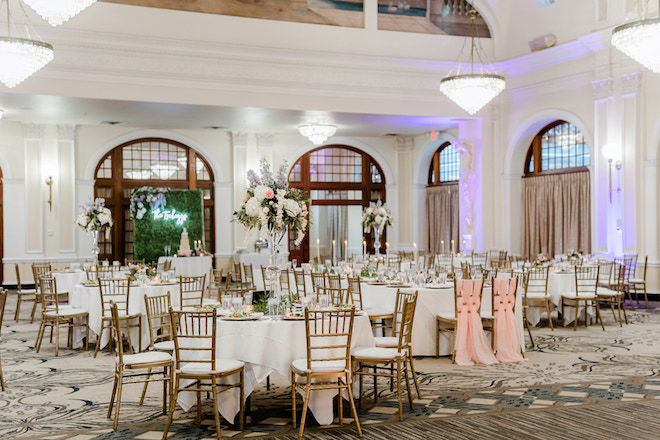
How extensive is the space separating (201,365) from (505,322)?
4.01 metres

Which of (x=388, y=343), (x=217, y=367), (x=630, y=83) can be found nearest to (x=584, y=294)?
(x=630, y=83)

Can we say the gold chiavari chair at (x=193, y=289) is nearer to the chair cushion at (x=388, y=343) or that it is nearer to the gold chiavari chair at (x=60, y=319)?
the gold chiavari chair at (x=60, y=319)

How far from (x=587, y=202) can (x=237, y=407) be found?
11.0 m

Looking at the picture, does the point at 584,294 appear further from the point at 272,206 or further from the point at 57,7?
the point at 57,7

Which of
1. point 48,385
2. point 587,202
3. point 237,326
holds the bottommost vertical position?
point 48,385

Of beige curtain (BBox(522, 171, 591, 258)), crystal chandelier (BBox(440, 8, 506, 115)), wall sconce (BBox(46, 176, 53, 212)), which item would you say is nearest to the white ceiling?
wall sconce (BBox(46, 176, 53, 212))

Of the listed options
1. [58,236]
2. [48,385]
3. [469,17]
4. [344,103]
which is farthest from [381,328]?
[58,236]

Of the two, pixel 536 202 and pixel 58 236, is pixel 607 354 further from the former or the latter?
pixel 58 236

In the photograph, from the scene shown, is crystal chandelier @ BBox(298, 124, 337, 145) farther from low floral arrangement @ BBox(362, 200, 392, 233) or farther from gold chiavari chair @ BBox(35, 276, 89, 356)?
gold chiavari chair @ BBox(35, 276, 89, 356)

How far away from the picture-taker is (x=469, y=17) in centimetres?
1578

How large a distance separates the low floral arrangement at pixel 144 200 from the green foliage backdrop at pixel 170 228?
14cm

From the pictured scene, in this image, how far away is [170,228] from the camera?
1728 cm

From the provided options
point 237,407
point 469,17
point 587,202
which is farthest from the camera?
point 469,17

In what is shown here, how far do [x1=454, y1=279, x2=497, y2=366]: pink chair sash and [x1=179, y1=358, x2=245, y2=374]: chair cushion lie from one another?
10.6ft
